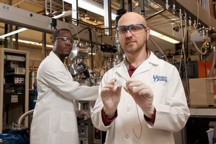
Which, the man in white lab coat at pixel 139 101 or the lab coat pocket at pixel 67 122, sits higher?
the man in white lab coat at pixel 139 101

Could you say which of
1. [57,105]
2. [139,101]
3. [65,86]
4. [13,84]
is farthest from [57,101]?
[13,84]

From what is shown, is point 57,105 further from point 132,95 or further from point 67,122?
point 132,95

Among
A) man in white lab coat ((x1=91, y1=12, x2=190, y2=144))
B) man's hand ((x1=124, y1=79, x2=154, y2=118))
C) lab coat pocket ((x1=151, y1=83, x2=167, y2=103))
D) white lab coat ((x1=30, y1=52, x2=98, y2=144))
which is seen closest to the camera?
man's hand ((x1=124, y1=79, x2=154, y2=118))

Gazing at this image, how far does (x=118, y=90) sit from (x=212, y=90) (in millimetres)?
1013

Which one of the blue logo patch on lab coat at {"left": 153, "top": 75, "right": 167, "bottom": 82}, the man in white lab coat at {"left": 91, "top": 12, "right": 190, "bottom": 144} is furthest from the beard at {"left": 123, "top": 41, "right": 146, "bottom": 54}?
the blue logo patch on lab coat at {"left": 153, "top": 75, "right": 167, "bottom": 82}

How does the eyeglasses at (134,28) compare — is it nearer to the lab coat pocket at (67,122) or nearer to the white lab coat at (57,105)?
the white lab coat at (57,105)

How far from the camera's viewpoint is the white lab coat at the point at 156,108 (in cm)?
104

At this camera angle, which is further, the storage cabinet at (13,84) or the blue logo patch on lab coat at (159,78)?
the storage cabinet at (13,84)

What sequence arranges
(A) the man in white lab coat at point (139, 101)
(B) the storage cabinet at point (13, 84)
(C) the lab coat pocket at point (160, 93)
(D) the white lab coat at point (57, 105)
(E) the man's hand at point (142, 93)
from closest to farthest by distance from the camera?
(E) the man's hand at point (142, 93), (A) the man in white lab coat at point (139, 101), (C) the lab coat pocket at point (160, 93), (D) the white lab coat at point (57, 105), (B) the storage cabinet at point (13, 84)

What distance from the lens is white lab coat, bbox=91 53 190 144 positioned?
1043 mm

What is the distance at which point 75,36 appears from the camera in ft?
6.90

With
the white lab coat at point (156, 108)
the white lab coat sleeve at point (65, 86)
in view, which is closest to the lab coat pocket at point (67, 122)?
the white lab coat sleeve at point (65, 86)

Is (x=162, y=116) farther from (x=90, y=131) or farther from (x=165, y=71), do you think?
(x=90, y=131)

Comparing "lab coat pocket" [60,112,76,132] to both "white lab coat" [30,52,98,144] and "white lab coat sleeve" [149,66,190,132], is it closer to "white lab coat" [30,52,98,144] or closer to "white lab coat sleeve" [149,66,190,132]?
"white lab coat" [30,52,98,144]
